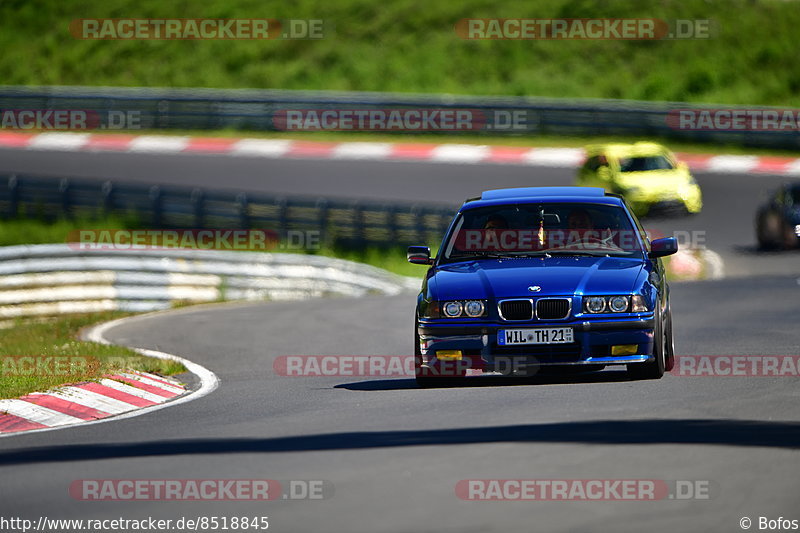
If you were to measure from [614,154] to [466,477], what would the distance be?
75.4 feet

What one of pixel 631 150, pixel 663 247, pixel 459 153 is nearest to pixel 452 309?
pixel 663 247

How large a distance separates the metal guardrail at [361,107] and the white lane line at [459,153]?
1.80 meters

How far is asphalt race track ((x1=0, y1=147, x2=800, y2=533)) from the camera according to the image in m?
6.49

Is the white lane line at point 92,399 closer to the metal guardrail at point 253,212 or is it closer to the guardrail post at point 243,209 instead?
the metal guardrail at point 253,212

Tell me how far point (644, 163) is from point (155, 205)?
9.79 m

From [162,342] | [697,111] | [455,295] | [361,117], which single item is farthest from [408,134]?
[455,295]

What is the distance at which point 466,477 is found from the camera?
7117 millimetres

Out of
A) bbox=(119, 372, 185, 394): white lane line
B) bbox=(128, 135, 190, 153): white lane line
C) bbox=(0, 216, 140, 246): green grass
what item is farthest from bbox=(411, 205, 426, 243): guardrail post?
bbox=(119, 372, 185, 394): white lane line

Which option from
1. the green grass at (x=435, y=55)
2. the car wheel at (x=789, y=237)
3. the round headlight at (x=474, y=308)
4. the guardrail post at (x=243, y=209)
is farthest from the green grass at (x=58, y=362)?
the green grass at (x=435, y=55)

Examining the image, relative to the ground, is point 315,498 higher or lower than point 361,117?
lower

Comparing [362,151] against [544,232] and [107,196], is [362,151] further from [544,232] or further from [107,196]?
[544,232]

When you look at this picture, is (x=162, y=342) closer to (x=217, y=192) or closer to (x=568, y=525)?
(x=568, y=525)

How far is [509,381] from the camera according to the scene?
434 inches

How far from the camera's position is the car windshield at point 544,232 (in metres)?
11.1
